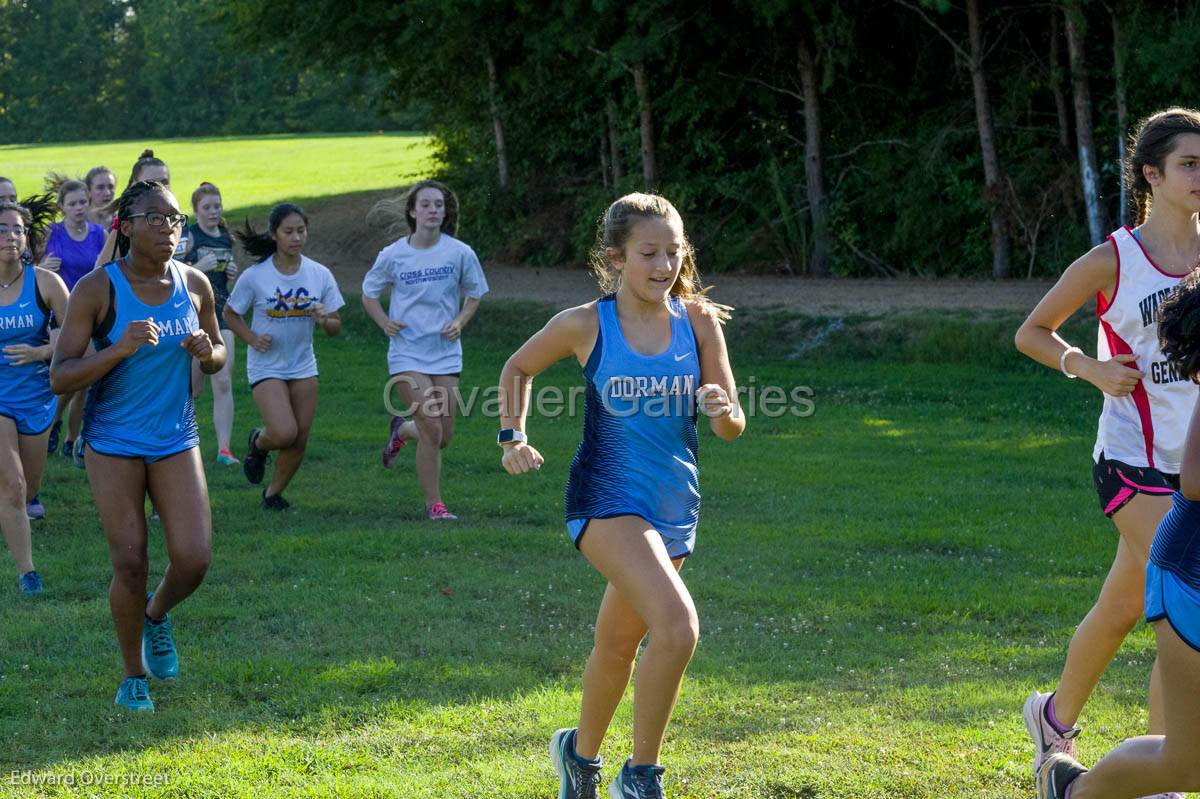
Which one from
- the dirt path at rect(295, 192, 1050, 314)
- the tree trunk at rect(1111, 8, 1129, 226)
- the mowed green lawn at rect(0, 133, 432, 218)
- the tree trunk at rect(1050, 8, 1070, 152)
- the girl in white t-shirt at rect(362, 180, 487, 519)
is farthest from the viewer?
the mowed green lawn at rect(0, 133, 432, 218)

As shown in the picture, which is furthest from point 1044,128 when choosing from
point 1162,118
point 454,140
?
point 1162,118

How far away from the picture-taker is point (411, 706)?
602cm

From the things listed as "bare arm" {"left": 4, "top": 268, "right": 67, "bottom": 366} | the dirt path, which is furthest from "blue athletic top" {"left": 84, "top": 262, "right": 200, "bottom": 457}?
the dirt path

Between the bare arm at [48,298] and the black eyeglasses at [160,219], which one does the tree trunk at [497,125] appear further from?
the black eyeglasses at [160,219]

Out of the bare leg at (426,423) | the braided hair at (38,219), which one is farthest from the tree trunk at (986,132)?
the braided hair at (38,219)

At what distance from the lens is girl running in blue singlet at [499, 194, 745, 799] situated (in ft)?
15.1

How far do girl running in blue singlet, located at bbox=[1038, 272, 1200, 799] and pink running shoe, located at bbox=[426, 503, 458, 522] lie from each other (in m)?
6.49

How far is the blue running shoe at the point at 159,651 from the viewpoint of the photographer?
251 inches

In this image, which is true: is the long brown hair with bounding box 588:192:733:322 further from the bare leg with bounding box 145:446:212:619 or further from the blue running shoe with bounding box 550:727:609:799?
the bare leg with bounding box 145:446:212:619

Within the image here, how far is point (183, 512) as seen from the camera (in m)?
6.00

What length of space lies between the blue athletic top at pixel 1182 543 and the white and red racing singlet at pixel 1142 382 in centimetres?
89

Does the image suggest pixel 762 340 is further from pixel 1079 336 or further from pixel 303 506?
pixel 303 506

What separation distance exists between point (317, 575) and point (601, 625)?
154 inches

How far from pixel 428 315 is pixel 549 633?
135 inches
